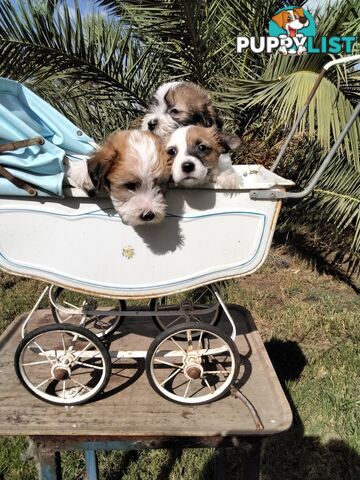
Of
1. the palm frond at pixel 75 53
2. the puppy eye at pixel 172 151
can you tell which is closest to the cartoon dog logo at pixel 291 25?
the palm frond at pixel 75 53

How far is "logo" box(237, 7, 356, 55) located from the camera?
3.34 meters

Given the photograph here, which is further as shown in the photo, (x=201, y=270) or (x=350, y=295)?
(x=350, y=295)

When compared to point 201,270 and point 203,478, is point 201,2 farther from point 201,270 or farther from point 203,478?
point 203,478

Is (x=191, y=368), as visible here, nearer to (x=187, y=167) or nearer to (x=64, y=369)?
(x=64, y=369)

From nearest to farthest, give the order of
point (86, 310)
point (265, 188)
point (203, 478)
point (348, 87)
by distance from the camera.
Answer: point (265, 188), point (86, 310), point (203, 478), point (348, 87)

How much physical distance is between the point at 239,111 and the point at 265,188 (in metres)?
2.37

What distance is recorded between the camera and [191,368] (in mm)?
2059

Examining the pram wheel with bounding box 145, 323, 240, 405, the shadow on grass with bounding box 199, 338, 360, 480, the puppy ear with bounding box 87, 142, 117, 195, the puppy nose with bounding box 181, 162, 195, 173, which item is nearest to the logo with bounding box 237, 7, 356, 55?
the puppy nose with bounding box 181, 162, 195, 173

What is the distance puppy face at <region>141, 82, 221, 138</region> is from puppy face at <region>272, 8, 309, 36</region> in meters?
1.70

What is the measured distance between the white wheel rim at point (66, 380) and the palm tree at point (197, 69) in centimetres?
214

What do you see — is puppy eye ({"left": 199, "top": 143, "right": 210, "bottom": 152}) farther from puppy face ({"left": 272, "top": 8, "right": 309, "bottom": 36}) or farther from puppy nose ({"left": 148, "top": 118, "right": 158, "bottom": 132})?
puppy face ({"left": 272, "top": 8, "right": 309, "bottom": 36})

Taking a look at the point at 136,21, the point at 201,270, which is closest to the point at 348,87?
the point at 136,21

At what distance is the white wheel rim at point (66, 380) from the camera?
2.00 meters

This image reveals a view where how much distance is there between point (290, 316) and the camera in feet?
12.7
